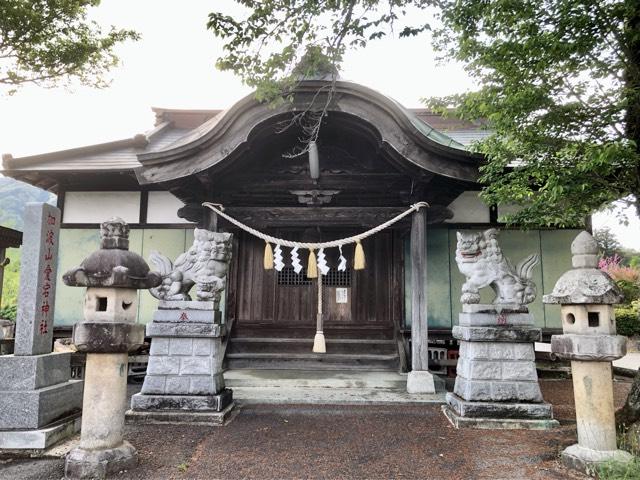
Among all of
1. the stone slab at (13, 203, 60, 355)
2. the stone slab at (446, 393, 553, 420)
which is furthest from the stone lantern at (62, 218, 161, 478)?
the stone slab at (446, 393, 553, 420)

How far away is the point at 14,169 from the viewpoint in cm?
895

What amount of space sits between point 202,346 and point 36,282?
2300 mm

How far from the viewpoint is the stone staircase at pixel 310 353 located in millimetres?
8992

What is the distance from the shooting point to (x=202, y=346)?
19.8 ft

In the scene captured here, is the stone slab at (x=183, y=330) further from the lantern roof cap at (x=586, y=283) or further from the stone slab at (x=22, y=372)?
the lantern roof cap at (x=586, y=283)

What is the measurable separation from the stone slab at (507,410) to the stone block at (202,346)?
3708 millimetres

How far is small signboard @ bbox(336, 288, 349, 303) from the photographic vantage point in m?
9.63

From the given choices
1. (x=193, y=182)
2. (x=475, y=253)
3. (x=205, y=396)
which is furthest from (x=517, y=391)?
(x=193, y=182)

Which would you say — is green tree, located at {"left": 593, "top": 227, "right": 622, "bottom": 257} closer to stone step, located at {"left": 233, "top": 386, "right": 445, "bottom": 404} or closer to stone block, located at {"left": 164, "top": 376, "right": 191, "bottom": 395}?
stone step, located at {"left": 233, "top": 386, "right": 445, "bottom": 404}

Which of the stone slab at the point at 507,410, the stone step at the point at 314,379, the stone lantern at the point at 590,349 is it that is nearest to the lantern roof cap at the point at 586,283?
the stone lantern at the point at 590,349

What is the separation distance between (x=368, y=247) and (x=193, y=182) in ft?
13.9

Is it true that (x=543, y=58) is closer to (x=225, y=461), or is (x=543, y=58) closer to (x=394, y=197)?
(x=394, y=197)

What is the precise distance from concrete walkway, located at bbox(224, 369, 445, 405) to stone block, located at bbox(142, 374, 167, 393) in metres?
1.40

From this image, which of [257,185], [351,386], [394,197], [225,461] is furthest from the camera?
[394,197]
